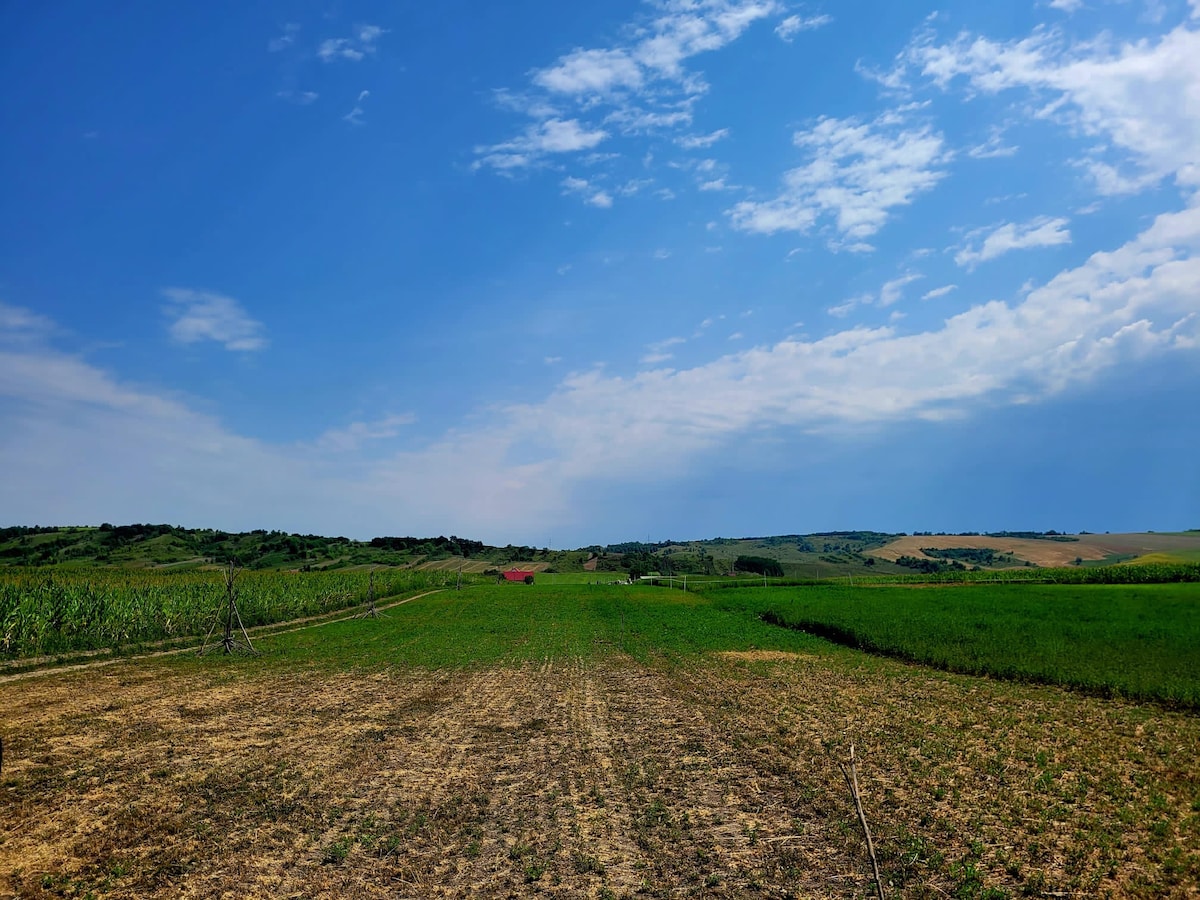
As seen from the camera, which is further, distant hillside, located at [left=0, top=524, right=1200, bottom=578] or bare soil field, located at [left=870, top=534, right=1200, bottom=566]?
bare soil field, located at [left=870, top=534, right=1200, bottom=566]

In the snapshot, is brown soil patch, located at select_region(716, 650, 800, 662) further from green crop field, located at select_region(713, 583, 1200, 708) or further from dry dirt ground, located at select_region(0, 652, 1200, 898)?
dry dirt ground, located at select_region(0, 652, 1200, 898)

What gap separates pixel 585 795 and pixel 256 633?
116 feet

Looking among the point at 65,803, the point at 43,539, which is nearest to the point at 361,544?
the point at 43,539

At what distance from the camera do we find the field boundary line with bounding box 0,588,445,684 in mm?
24703

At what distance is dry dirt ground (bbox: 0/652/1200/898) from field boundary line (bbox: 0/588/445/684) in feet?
20.2

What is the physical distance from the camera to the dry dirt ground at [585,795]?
9.12 m

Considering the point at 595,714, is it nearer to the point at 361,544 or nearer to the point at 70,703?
the point at 70,703

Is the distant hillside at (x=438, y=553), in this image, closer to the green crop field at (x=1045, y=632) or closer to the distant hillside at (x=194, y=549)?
the distant hillside at (x=194, y=549)

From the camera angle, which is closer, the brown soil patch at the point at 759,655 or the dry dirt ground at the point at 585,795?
the dry dirt ground at the point at 585,795

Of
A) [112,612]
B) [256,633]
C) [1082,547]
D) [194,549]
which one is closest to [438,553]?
[194,549]

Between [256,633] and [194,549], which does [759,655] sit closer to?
[256,633]

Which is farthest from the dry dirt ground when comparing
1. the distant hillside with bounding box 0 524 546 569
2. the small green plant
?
the distant hillside with bounding box 0 524 546 569


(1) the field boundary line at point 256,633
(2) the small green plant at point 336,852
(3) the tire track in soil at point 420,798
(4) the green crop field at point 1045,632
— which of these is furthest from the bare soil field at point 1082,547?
(2) the small green plant at point 336,852

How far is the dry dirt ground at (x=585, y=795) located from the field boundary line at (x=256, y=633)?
20.2 ft
